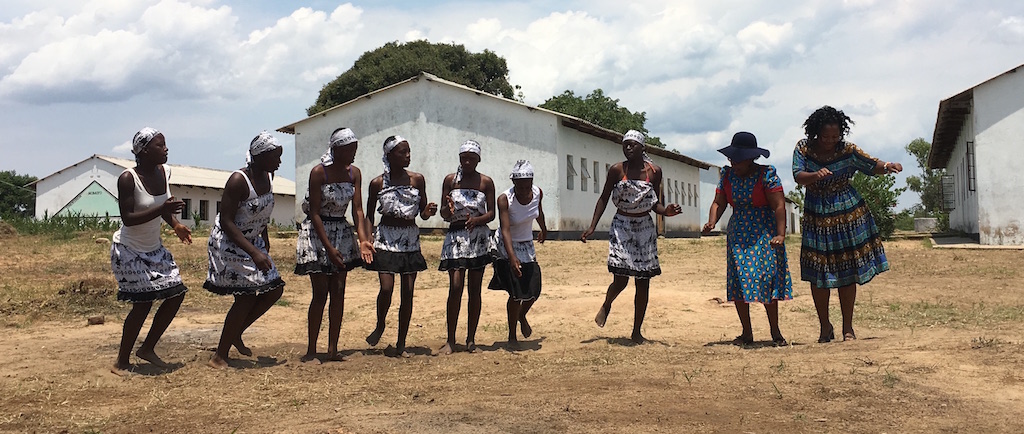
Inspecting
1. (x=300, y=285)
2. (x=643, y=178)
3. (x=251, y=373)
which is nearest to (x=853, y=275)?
(x=643, y=178)

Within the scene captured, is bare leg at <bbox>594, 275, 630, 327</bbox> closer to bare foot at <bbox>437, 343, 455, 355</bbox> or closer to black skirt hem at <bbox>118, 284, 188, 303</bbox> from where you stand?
bare foot at <bbox>437, 343, 455, 355</bbox>

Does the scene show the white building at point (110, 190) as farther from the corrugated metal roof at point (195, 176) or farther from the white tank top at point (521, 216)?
the white tank top at point (521, 216)

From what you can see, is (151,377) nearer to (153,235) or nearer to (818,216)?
(153,235)

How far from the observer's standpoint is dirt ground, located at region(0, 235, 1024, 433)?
12.7 feet

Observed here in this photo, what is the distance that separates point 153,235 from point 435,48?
38.2 m

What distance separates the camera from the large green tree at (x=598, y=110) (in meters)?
46.2

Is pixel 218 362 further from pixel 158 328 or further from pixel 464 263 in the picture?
pixel 464 263

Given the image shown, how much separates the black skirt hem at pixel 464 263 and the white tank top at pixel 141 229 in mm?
2095

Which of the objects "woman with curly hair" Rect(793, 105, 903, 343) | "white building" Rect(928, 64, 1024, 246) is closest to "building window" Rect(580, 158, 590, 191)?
"white building" Rect(928, 64, 1024, 246)

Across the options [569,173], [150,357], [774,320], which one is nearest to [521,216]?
[774,320]

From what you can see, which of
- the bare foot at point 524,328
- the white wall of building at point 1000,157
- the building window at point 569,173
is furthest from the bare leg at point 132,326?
the building window at point 569,173

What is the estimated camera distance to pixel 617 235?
6984mm

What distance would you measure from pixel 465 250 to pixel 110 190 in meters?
41.4

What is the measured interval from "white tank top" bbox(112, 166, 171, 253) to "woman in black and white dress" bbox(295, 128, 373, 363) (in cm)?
97
